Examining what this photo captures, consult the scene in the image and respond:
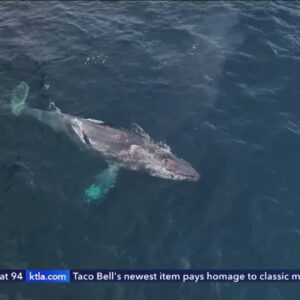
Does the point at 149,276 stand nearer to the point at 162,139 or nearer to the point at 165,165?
the point at 165,165

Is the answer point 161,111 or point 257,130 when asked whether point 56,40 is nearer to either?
point 161,111

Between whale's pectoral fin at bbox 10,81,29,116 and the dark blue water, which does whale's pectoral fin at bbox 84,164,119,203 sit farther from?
whale's pectoral fin at bbox 10,81,29,116

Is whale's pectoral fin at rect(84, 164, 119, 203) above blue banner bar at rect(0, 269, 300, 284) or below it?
above

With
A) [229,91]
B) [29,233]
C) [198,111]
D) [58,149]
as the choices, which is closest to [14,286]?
[29,233]

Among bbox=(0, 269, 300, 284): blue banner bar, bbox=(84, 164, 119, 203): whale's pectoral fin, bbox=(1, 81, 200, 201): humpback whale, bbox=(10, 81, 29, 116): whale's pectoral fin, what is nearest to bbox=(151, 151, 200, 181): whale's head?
bbox=(1, 81, 200, 201): humpback whale

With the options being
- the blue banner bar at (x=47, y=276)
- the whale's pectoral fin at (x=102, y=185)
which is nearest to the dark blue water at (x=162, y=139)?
the blue banner bar at (x=47, y=276)

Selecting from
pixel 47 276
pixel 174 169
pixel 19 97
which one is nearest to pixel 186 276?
pixel 174 169
